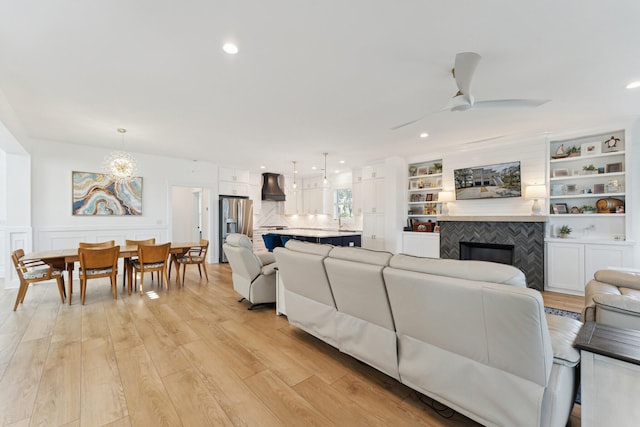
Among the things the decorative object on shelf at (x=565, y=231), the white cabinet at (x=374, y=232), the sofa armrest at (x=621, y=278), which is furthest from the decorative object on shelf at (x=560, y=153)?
the white cabinet at (x=374, y=232)

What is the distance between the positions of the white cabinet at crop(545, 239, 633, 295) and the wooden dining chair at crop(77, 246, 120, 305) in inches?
269

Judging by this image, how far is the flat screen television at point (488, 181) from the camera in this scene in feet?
16.2

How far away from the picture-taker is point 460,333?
4.91ft

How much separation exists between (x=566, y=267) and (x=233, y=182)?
7414 mm

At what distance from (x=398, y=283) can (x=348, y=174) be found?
6.84 meters

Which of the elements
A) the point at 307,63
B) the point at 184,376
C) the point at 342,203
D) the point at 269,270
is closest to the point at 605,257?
the point at 269,270

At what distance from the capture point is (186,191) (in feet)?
28.6

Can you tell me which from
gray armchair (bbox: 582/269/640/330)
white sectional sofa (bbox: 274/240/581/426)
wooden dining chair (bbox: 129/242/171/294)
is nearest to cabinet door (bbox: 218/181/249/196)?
wooden dining chair (bbox: 129/242/171/294)

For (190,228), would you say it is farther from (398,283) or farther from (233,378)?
(398,283)

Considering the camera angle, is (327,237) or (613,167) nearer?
(613,167)

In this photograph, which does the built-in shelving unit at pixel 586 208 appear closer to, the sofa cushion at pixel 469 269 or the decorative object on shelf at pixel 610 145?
the decorative object on shelf at pixel 610 145

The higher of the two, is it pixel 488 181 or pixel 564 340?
pixel 488 181

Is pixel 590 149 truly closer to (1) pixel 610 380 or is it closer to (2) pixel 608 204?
(2) pixel 608 204

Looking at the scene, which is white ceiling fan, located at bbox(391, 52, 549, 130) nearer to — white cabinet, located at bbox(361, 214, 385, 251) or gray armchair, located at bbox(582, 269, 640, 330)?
gray armchair, located at bbox(582, 269, 640, 330)
